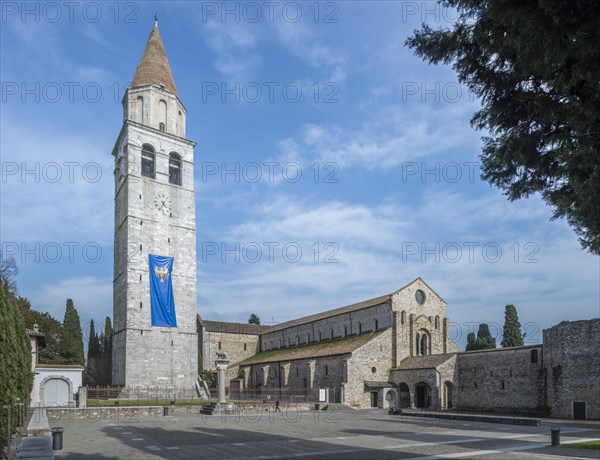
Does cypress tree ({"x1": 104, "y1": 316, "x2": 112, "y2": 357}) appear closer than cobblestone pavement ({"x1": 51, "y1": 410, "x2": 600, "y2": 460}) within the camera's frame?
No

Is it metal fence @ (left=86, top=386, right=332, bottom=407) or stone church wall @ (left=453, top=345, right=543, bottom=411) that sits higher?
stone church wall @ (left=453, top=345, right=543, bottom=411)

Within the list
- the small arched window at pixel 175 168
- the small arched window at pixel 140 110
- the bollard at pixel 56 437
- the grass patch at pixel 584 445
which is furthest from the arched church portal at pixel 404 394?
the small arched window at pixel 140 110

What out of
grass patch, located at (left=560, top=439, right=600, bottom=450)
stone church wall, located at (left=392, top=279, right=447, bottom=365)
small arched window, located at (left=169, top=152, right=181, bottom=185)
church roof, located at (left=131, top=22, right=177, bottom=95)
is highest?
church roof, located at (left=131, top=22, right=177, bottom=95)

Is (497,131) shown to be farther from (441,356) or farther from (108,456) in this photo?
(441,356)

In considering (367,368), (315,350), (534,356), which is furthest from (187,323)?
(534,356)

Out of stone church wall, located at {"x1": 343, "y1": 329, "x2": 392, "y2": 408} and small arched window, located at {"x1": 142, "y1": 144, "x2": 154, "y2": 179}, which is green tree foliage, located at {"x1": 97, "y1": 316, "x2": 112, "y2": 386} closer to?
small arched window, located at {"x1": 142, "y1": 144, "x2": 154, "y2": 179}

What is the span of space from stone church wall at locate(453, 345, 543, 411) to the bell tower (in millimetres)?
25218

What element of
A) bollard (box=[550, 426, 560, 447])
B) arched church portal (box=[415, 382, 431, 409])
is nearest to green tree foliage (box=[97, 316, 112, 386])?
arched church portal (box=[415, 382, 431, 409])

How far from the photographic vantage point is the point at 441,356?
43.2 metres

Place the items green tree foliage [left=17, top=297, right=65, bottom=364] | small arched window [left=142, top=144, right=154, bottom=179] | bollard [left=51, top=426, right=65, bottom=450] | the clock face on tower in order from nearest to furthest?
bollard [left=51, top=426, right=65, bottom=450] → the clock face on tower → small arched window [left=142, top=144, right=154, bottom=179] → green tree foliage [left=17, top=297, right=65, bottom=364]

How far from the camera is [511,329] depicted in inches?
2211

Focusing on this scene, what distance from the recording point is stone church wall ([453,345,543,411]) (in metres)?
35.2

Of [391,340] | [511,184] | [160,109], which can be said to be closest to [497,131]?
[511,184]

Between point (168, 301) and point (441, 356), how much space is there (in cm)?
2554
